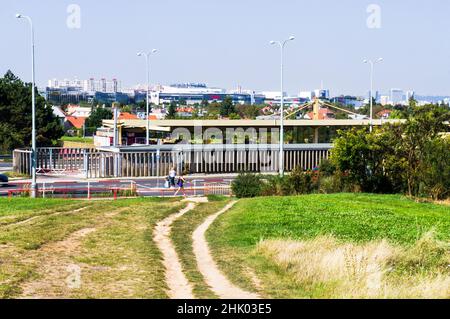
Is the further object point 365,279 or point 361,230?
point 361,230

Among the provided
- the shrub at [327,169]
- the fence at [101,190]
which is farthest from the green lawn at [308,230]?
the fence at [101,190]

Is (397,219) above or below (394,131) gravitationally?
below

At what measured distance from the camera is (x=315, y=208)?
81.5 feet

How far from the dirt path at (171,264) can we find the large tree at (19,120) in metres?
51.2

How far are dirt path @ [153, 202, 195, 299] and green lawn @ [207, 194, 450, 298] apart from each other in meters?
0.93

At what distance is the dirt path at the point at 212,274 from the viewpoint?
37.7 ft

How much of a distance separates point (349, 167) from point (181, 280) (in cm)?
2328

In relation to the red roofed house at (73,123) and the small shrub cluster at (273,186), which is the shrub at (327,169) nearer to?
the small shrub cluster at (273,186)

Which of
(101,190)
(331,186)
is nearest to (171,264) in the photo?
(331,186)

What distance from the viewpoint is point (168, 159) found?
5181 centimetres

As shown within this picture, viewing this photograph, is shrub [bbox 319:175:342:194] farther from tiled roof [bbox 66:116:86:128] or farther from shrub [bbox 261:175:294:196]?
tiled roof [bbox 66:116:86:128]

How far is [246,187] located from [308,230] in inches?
573
